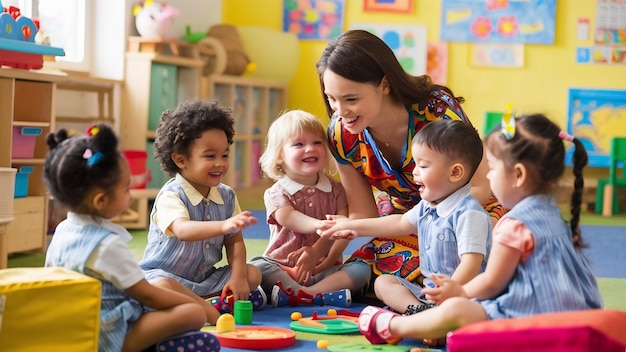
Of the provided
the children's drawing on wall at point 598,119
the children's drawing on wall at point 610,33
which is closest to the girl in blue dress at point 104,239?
the children's drawing on wall at point 598,119

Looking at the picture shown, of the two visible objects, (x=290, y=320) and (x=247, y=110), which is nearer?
(x=290, y=320)

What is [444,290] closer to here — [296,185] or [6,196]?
[296,185]

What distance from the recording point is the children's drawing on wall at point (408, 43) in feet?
18.0

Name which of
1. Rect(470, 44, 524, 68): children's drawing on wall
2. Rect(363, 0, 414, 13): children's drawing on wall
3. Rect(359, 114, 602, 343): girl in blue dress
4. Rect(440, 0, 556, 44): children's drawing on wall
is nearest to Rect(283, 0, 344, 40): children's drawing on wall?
Rect(363, 0, 414, 13): children's drawing on wall

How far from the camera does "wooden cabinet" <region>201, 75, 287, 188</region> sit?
16.1 feet

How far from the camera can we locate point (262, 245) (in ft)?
11.4

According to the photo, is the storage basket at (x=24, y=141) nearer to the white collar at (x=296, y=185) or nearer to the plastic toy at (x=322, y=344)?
the white collar at (x=296, y=185)

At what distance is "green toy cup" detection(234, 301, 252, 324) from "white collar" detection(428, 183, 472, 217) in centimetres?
50

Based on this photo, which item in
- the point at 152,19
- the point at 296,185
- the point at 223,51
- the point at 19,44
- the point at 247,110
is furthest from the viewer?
the point at 247,110

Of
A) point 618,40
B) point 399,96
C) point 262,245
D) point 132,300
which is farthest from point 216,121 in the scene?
point 618,40

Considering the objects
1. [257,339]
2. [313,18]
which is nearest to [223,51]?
[313,18]

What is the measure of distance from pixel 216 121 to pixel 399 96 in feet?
1.59

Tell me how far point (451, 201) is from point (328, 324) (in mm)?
404

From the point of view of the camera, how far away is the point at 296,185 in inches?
96.8
